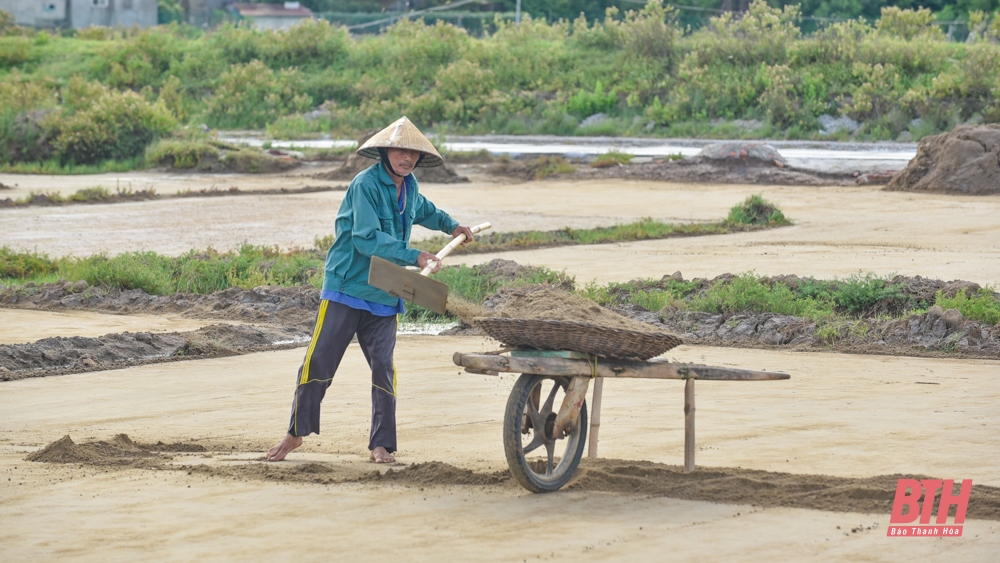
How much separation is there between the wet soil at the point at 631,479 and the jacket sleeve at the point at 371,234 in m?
0.99

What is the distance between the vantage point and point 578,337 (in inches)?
206

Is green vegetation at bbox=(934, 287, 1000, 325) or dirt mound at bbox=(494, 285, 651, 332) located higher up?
dirt mound at bbox=(494, 285, 651, 332)

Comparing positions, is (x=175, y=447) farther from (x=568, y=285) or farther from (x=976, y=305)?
(x=976, y=305)

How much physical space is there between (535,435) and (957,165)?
58.9 ft

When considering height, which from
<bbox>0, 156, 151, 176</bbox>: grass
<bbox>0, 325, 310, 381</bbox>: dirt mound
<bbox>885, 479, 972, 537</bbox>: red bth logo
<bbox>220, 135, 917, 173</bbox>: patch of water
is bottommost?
<bbox>0, 156, 151, 176</bbox>: grass

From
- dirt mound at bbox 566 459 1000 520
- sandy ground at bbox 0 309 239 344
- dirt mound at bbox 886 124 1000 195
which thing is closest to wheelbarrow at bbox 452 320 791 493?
dirt mound at bbox 566 459 1000 520

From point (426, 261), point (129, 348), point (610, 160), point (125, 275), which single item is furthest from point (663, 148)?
point (426, 261)

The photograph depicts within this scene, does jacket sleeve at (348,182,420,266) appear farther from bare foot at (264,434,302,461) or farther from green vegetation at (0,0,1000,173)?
green vegetation at (0,0,1000,173)

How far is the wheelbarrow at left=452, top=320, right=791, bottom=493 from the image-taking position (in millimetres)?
5215

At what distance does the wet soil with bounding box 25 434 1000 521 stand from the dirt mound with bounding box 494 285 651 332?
696 mm

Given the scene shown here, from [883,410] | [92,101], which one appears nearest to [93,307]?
[883,410]

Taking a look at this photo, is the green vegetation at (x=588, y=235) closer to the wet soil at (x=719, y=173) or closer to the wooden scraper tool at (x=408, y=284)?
the wet soil at (x=719, y=173)

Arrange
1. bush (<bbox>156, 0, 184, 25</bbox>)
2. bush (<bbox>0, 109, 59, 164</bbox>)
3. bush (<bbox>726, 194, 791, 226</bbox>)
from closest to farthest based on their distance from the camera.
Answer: bush (<bbox>726, 194, 791, 226</bbox>), bush (<bbox>0, 109, 59, 164</bbox>), bush (<bbox>156, 0, 184, 25</bbox>)

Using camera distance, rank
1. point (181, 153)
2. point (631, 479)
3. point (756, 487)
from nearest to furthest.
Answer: point (756, 487) < point (631, 479) < point (181, 153)
